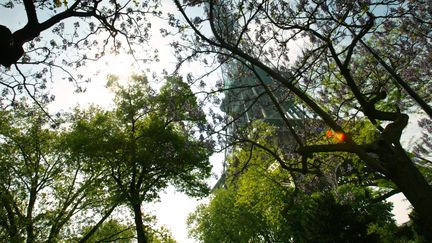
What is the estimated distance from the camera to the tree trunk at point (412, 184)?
5.72 meters

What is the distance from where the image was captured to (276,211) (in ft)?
82.1

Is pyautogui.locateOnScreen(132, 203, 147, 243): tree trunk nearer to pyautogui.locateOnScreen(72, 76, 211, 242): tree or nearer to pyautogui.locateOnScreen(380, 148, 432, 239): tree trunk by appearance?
pyautogui.locateOnScreen(72, 76, 211, 242): tree

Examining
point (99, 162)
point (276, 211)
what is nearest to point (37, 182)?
point (99, 162)

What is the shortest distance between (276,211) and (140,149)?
1229 centimetres

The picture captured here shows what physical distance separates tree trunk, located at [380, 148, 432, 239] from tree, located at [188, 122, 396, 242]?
3210mm

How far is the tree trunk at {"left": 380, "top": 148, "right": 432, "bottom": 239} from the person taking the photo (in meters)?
5.72

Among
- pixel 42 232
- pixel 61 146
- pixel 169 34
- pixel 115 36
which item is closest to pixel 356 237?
pixel 169 34

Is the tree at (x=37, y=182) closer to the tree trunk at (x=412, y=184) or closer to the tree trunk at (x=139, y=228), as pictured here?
the tree trunk at (x=139, y=228)

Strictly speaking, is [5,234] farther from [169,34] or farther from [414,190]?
[414,190]

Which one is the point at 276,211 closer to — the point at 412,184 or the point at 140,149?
the point at 140,149

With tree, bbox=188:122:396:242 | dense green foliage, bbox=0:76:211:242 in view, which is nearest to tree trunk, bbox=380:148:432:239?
tree, bbox=188:122:396:242

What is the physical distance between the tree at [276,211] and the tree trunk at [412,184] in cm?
321

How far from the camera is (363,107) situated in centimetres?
741

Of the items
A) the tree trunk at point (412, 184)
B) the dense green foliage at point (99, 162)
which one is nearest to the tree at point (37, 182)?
the dense green foliage at point (99, 162)
